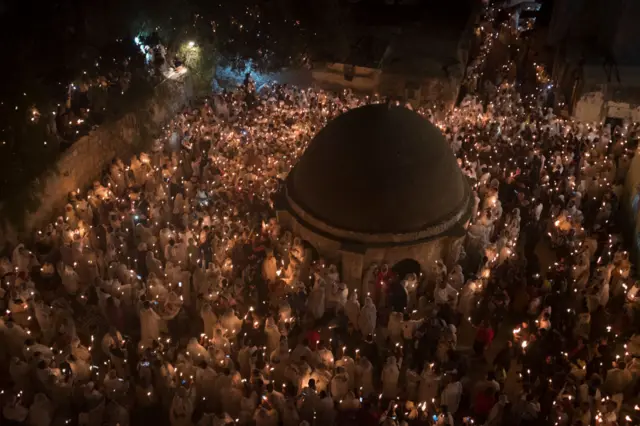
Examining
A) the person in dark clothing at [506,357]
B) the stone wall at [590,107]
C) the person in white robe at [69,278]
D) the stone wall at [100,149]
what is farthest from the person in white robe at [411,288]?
the stone wall at [590,107]

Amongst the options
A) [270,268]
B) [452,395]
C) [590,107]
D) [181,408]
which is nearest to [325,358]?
[452,395]

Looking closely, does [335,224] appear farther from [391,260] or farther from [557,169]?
[557,169]

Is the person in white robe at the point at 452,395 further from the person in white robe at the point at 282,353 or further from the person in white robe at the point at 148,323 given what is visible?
the person in white robe at the point at 148,323

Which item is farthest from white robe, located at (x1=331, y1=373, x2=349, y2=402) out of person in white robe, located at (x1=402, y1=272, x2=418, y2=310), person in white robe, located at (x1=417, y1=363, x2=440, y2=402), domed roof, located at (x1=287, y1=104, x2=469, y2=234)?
domed roof, located at (x1=287, y1=104, x2=469, y2=234)

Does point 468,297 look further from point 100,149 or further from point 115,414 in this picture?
point 100,149

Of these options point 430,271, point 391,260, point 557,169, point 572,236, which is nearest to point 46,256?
point 391,260
